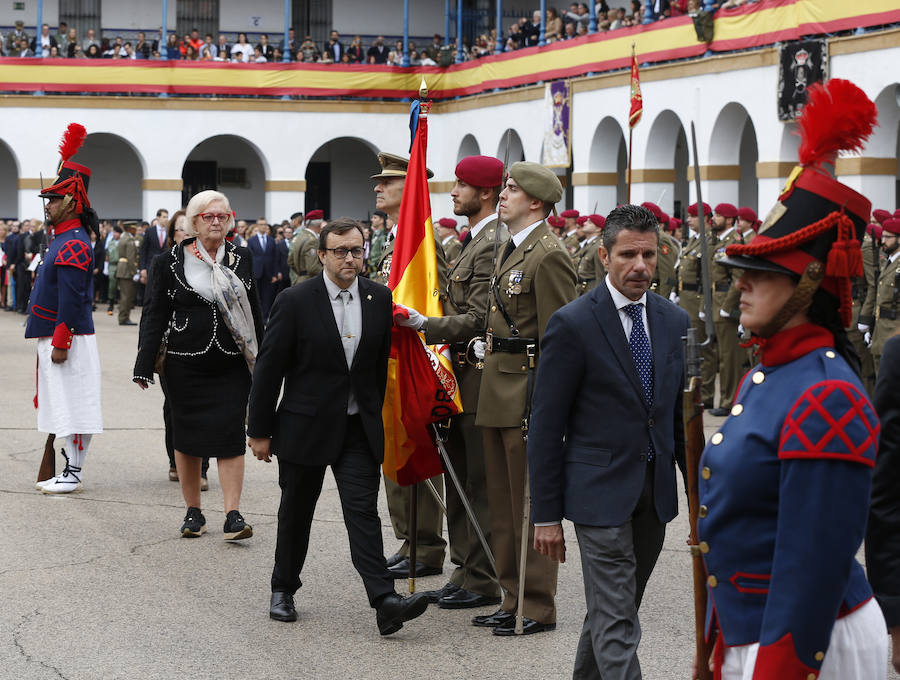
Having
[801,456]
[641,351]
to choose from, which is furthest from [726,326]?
[801,456]

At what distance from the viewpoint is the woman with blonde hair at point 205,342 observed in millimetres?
7328

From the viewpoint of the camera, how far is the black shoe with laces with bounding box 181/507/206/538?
7.52 m

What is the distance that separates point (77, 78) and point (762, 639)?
31246mm

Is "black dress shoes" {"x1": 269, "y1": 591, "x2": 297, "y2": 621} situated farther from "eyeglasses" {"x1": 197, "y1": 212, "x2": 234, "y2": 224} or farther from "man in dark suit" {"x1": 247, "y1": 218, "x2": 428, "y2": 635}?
"eyeglasses" {"x1": 197, "y1": 212, "x2": 234, "y2": 224}

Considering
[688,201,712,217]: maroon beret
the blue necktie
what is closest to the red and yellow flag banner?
[688,201,712,217]: maroon beret

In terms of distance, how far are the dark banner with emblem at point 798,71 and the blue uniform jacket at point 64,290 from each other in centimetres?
1222

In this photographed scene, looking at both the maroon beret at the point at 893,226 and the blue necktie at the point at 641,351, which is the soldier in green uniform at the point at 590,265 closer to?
the maroon beret at the point at 893,226

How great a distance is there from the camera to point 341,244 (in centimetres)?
586

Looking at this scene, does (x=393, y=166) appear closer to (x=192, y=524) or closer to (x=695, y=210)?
(x=192, y=524)

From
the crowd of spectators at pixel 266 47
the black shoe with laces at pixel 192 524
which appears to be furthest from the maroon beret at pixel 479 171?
the crowd of spectators at pixel 266 47

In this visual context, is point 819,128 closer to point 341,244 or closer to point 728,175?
point 341,244

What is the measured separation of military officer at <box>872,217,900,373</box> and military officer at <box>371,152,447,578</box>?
5620mm

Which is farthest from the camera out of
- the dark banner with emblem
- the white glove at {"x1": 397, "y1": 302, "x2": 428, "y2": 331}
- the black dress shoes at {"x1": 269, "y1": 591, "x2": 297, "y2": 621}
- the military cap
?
the dark banner with emblem

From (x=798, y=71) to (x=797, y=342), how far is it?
1724cm
